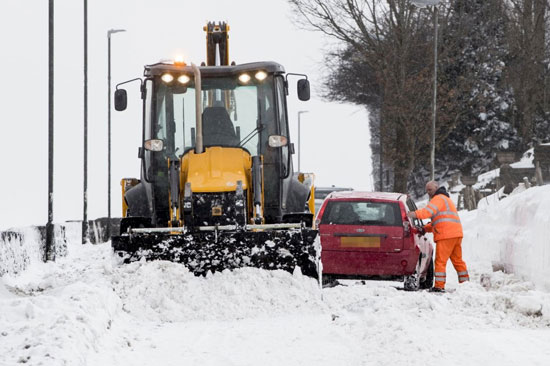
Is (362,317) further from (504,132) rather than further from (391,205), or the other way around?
(504,132)

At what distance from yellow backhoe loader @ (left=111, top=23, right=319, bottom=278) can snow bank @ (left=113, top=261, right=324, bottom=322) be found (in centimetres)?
65

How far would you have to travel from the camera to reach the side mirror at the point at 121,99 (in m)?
12.2

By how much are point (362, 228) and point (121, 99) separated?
12.4ft

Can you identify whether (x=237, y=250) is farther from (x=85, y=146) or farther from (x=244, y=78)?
(x=85, y=146)

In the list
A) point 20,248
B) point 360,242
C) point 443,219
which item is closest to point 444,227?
point 443,219

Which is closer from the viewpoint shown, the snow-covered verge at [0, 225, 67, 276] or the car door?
the car door

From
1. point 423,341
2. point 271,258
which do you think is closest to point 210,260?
point 271,258

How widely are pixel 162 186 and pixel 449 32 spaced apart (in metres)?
34.5

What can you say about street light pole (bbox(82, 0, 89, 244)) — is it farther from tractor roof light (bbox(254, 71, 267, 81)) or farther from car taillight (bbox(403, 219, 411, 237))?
tractor roof light (bbox(254, 71, 267, 81))

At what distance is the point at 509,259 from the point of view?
50.3ft

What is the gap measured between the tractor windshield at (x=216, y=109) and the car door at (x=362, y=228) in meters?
1.92

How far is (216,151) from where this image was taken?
11836 mm

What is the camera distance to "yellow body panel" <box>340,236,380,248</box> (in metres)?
13.2

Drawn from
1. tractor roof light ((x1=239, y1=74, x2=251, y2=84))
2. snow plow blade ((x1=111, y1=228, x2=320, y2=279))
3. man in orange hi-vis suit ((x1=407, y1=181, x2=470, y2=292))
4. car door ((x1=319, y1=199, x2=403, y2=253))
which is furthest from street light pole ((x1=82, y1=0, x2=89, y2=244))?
snow plow blade ((x1=111, y1=228, x2=320, y2=279))
